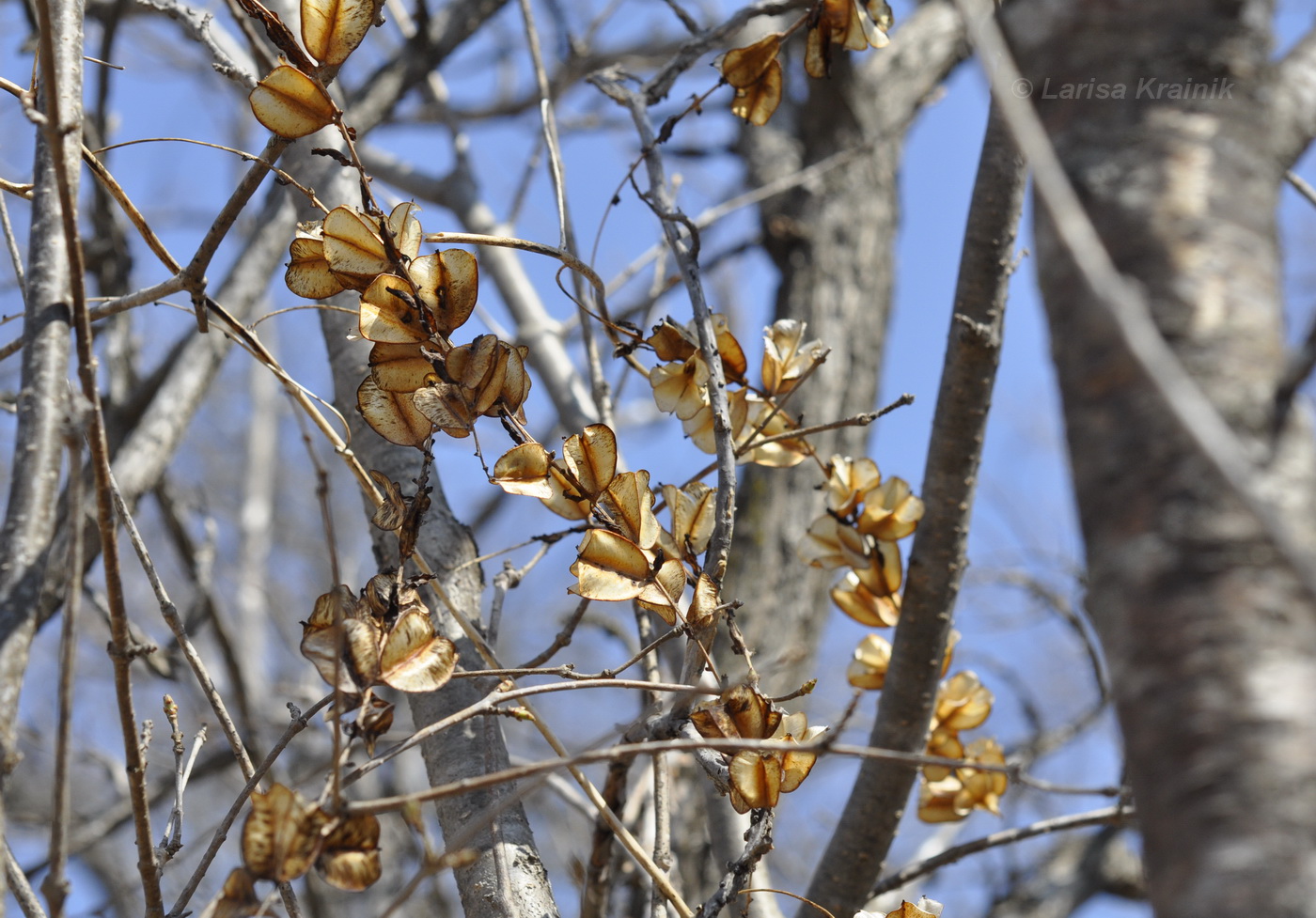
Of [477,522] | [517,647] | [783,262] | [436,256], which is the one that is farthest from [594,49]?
[517,647]

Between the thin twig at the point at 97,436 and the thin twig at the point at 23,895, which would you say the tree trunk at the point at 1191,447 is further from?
the thin twig at the point at 23,895

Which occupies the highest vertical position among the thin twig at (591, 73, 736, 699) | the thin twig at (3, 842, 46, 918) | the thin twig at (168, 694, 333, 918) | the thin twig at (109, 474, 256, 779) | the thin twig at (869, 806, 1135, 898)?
the thin twig at (591, 73, 736, 699)

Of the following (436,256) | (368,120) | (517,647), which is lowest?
(436,256)

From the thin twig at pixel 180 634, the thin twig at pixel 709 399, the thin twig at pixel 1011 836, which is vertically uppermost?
the thin twig at pixel 709 399

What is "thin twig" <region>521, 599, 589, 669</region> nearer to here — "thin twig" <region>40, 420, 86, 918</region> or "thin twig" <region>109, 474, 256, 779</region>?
"thin twig" <region>109, 474, 256, 779</region>

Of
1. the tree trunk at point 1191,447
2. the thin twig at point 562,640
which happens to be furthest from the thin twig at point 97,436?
the tree trunk at point 1191,447

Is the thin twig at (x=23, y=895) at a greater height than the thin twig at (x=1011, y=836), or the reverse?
the thin twig at (x=1011, y=836)

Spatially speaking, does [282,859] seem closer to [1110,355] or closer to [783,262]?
[1110,355]

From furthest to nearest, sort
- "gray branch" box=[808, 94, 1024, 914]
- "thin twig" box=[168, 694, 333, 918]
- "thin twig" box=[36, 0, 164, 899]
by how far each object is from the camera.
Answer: "gray branch" box=[808, 94, 1024, 914] → "thin twig" box=[168, 694, 333, 918] → "thin twig" box=[36, 0, 164, 899]

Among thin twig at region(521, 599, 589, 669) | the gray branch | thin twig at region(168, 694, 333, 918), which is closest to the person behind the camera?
thin twig at region(168, 694, 333, 918)

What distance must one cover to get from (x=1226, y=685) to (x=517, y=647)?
221 inches

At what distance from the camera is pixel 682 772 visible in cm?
167

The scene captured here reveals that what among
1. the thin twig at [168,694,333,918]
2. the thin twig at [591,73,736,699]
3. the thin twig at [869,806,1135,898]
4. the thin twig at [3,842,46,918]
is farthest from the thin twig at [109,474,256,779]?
the thin twig at [869,806,1135,898]

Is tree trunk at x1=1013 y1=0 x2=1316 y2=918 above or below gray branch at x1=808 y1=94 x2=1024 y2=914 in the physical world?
below
